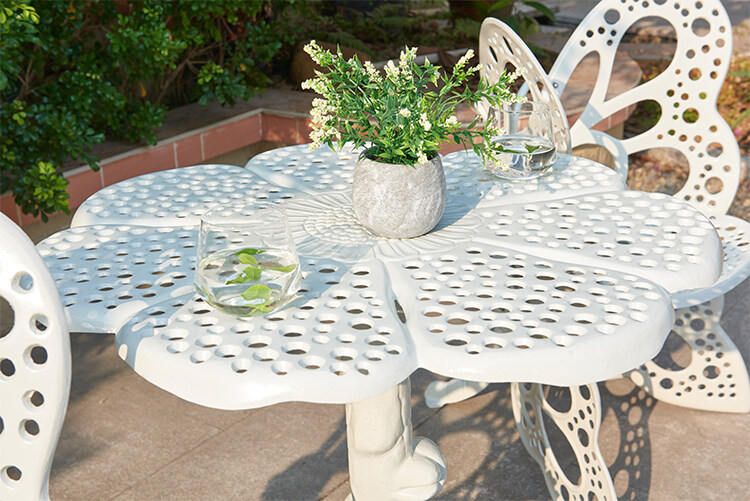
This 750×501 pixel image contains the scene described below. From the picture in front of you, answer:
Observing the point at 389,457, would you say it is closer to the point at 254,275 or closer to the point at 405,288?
the point at 405,288

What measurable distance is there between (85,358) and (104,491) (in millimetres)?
926

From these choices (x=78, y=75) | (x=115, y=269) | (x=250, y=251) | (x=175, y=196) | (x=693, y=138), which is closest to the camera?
(x=250, y=251)

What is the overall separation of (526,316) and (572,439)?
38.7 inches

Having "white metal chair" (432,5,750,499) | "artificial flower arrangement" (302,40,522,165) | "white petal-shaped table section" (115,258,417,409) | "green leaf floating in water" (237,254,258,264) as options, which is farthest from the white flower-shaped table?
"white metal chair" (432,5,750,499)

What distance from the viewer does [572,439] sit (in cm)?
243

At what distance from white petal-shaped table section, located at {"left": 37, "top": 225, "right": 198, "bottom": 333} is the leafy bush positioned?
1.47 meters

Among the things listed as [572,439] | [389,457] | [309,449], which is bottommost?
[309,449]

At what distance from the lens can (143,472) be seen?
2.77 metres

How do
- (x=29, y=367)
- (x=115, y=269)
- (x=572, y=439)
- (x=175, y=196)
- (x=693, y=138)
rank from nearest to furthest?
(x=29, y=367) < (x=115, y=269) < (x=175, y=196) < (x=572, y=439) < (x=693, y=138)

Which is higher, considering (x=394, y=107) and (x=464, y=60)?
(x=464, y=60)

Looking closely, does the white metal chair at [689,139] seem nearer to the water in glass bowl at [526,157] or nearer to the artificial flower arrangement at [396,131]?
the water in glass bowl at [526,157]

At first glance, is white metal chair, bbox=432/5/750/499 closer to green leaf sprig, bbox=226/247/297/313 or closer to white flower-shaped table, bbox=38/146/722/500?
white flower-shaped table, bbox=38/146/722/500

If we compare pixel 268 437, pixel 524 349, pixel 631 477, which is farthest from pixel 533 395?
pixel 524 349

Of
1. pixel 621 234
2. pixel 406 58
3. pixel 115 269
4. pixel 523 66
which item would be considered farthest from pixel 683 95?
pixel 115 269
